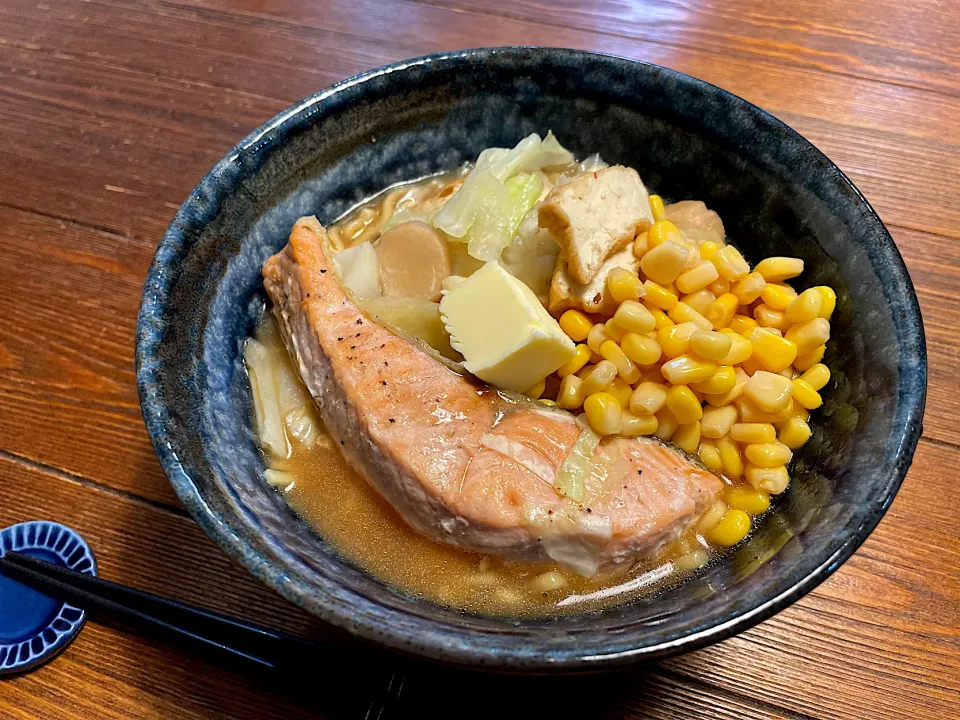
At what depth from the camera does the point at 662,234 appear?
65.8 inches

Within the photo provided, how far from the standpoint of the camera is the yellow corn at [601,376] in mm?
1526

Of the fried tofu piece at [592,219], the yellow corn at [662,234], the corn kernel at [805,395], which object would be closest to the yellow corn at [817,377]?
the corn kernel at [805,395]

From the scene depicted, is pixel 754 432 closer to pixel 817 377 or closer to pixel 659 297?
pixel 817 377

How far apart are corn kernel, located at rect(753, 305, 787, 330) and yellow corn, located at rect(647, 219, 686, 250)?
0.87 ft

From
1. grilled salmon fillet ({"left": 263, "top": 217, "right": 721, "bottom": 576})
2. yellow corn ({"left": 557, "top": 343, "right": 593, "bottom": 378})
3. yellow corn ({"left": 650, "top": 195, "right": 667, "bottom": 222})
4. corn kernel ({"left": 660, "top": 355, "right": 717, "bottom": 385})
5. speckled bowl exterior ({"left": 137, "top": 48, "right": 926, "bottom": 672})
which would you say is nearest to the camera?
speckled bowl exterior ({"left": 137, "top": 48, "right": 926, "bottom": 672})

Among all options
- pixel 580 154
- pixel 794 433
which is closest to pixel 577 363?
pixel 794 433

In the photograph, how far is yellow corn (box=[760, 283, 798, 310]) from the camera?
5.31ft

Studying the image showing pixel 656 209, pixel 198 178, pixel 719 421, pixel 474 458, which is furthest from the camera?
pixel 198 178

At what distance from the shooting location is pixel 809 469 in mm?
1537

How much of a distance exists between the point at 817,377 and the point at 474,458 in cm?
85

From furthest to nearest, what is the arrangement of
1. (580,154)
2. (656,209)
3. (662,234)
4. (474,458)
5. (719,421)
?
(580,154), (656,209), (662,234), (719,421), (474,458)

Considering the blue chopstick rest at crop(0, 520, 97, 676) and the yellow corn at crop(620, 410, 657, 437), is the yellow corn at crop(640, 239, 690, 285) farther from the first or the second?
→ the blue chopstick rest at crop(0, 520, 97, 676)

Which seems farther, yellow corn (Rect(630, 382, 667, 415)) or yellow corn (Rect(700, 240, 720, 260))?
yellow corn (Rect(700, 240, 720, 260))

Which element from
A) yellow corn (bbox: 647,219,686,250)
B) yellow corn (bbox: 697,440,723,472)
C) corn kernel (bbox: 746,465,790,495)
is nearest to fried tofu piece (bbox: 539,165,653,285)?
yellow corn (bbox: 647,219,686,250)
